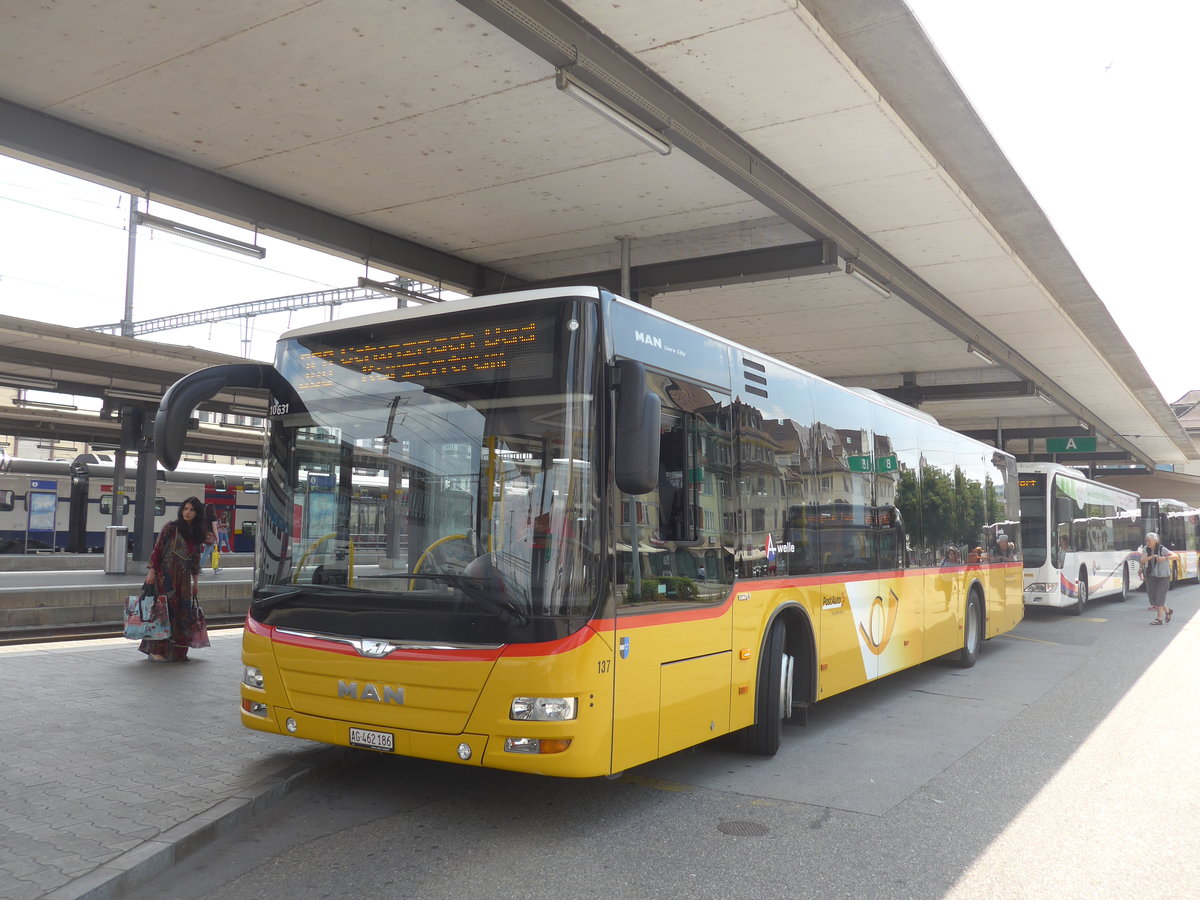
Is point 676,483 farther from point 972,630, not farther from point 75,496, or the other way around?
point 75,496

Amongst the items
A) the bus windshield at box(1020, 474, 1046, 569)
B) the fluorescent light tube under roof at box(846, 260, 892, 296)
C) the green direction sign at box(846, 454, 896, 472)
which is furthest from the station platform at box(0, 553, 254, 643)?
the bus windshield at box(1020, 474, 1046, 569)

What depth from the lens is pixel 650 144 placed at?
25.7ft

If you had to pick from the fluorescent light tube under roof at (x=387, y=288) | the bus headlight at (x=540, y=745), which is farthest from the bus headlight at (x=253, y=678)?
the fluorescent light tube under roof at (x=387, y=288)

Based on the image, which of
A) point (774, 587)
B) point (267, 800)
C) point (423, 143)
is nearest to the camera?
point (267, 800)

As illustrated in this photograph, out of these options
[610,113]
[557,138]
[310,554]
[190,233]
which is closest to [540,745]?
[310,554]

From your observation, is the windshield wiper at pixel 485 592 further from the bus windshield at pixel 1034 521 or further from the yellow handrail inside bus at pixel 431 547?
the bus windshield at pixel 1034 521

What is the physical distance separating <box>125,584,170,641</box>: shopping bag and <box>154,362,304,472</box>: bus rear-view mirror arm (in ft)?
17.6

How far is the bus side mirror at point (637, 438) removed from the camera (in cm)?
527

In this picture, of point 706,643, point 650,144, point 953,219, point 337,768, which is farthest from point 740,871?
point 953,219

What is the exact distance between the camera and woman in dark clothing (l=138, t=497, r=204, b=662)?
10828mm

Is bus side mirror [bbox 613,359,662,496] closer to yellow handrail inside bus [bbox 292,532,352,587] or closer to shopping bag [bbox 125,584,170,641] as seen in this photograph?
yellow handrail inside bus [bbox 292,532,352,587]

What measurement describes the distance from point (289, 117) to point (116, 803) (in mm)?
5502

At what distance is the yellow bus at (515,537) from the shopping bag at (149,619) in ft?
16.7

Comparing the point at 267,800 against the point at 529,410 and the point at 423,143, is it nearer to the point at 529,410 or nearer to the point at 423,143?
the point at 529,410
